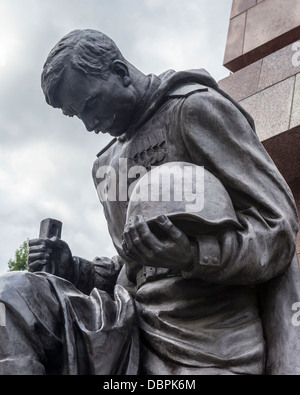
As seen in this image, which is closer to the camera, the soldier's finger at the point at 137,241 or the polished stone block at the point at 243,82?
the soldier's finger at the point at 137,241

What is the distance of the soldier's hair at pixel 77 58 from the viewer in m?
4.23

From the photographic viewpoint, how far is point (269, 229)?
12.5 ft

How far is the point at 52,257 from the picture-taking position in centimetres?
437

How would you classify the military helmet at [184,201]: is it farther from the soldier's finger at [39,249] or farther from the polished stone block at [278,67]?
the polished stone block at [278,67]

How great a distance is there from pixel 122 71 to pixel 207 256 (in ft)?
4.47

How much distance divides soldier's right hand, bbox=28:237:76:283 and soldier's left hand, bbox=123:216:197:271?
0.90 m

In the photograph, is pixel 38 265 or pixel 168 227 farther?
pixel 38 265

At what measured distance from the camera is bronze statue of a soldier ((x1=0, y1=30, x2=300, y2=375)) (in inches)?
140

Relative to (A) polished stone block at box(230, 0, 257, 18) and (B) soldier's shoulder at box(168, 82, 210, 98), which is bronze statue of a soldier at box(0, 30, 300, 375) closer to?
(B) soldier's shoulder at box(168, 82, 210, 98)

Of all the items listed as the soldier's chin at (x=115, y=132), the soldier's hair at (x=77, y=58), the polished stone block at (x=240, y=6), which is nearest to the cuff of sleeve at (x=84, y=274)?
the soldier's chin at (x=115, y=132)

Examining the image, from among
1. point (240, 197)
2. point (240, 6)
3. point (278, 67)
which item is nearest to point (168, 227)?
point (240, 197)

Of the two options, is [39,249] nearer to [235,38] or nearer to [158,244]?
[158,244]

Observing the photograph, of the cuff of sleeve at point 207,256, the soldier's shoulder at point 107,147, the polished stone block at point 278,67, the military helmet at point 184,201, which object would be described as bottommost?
the cuff of sleeve at point 207,256

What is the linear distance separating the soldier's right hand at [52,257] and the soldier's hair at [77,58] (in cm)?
77
